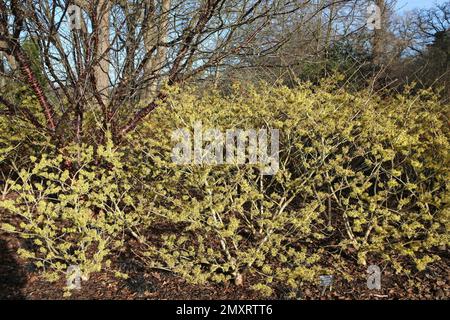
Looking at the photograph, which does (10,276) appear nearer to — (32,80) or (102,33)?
(32,80)

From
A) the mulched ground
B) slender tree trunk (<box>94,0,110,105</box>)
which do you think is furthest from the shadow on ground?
slender tree trunk (<box>94,0,110,105</box>)

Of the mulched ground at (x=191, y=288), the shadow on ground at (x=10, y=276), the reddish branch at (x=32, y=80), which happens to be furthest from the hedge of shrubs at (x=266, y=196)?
the reddish branch at (x=32, y=80)

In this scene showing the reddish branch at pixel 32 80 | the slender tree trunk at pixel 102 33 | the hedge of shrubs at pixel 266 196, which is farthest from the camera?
the reddish branch at pixel 32 80

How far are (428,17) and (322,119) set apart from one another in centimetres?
1739

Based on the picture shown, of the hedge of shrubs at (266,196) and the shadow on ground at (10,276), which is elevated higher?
the hedge of shrubs at (266,196)

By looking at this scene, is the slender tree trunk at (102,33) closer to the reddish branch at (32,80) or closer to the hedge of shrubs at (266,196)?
the reddish branch at (32,80)

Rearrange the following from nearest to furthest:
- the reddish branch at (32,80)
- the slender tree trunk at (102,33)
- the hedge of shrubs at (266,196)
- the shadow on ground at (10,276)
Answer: the hedge of shrubs at (266,196), the shadow on ground at (10,276), the slender tree trunk at (102,33), the reddish branch at (32,80)

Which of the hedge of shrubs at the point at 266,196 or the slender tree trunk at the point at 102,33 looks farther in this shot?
the slender tree trunk at the point at 102,33

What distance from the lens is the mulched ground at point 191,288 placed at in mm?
2932

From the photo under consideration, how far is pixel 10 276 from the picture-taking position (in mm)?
3271

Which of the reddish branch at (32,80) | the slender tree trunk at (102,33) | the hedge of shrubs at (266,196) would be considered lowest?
the hedge of shrubs at (266,196)
